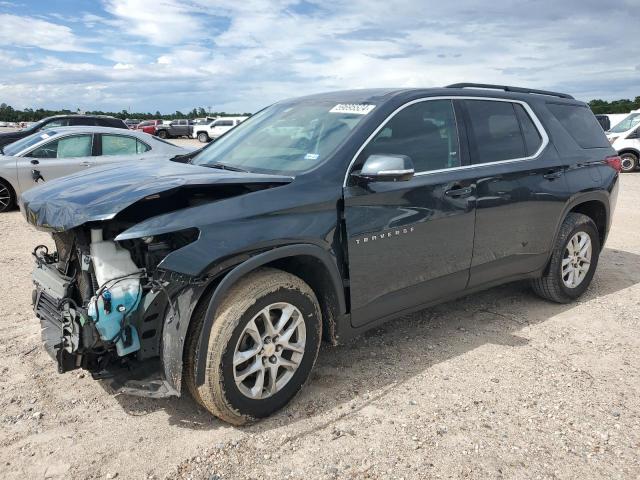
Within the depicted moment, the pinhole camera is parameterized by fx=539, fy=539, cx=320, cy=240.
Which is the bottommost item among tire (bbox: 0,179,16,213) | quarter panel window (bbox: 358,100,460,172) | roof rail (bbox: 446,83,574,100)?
tire (bbox: 0,179,16,213)

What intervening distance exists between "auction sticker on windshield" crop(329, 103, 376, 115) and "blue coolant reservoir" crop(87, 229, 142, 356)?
1.70 m

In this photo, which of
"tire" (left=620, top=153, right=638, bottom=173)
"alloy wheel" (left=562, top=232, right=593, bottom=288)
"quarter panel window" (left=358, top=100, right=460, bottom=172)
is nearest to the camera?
"quarter panel window" (left=358, top=100, right=460, bottom=172)

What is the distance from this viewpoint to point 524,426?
3.03 meters

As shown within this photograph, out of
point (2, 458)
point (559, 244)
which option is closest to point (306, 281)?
point (2, 458)

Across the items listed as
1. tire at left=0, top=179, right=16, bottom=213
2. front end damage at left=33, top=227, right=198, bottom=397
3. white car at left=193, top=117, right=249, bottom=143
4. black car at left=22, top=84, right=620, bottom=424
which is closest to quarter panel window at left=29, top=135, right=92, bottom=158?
tire at left=0, top=179, right=16, bottom=213

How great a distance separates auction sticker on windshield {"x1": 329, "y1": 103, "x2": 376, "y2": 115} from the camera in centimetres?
354

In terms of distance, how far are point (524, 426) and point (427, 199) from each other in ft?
4.90

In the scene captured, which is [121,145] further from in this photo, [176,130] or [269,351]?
[176,130]

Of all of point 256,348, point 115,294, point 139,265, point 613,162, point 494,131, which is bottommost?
point 256,348

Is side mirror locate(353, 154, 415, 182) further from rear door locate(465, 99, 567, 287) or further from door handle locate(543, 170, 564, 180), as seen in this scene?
door handle locate(543, 170, 564, 180)

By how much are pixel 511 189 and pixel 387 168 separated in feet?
5.04

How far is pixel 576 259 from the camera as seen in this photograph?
502cm

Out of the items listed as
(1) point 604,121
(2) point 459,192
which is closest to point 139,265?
(2) point 459,192

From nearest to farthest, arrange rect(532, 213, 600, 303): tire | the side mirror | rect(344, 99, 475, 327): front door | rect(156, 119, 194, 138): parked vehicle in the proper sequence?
the side mirror → rect(344, 99, 475, 327): front door → rect(532, 213, 600, 303): tire → rect(156, 119, 194, 138): parked vehicle
